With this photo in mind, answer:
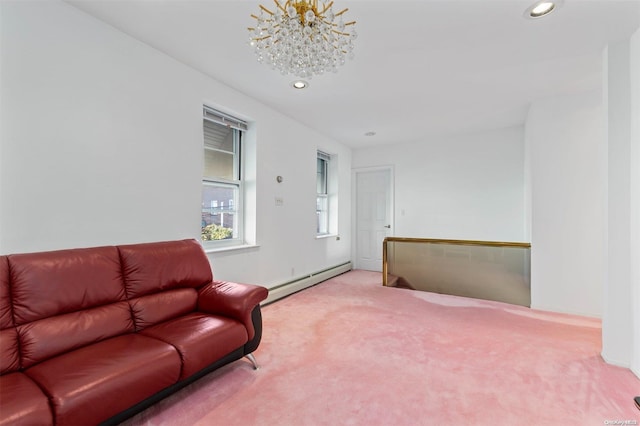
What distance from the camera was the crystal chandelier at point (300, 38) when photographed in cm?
154

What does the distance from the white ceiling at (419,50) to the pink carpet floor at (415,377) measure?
2525mm

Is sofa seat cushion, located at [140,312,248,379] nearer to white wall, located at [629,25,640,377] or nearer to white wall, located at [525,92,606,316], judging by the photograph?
white wall, located at [629,25,640,377]

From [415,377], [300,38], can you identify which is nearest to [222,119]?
[300,38]

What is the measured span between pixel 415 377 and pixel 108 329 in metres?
2.05

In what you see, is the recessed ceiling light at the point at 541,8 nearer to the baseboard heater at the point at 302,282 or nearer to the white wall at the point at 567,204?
the white wall at the point at 567,204

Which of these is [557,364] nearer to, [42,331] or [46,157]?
[42,331]

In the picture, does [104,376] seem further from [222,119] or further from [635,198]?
[635,198]

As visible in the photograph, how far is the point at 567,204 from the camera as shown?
3.31 m

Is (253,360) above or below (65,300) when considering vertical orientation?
below

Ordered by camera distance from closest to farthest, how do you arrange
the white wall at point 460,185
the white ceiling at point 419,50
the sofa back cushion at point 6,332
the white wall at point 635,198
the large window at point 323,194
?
the sofa back cushion at point 6,332
the white ceiling at point 419,50
the white wall at point 635,198
the white wall at point 460,185
the large window at point 323,194

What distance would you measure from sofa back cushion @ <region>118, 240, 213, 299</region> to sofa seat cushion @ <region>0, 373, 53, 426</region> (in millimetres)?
774

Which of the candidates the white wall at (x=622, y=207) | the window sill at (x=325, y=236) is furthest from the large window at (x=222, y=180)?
the white wall at (x=622, y=207)

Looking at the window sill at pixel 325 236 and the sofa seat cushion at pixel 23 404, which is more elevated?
the window sill at pixel 325 236

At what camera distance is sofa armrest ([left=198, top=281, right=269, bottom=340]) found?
2146 millimetres
